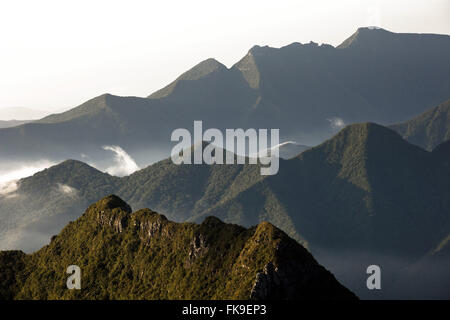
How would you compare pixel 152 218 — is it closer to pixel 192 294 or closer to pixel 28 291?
pixel 192 294

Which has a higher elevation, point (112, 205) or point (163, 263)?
point (112, 205)

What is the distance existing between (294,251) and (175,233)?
3512cm

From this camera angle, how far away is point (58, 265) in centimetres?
18250

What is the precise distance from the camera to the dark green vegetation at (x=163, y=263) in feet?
424

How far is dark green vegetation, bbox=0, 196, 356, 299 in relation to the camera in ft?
424

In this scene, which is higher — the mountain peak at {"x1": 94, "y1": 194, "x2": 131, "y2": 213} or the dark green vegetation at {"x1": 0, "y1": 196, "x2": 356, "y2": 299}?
the mountain peak at {"x1": 94, "y1": 194, "x2": 131, "y2": 213}

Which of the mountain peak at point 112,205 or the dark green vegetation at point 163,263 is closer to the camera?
the dark green vegetation at point 163,263

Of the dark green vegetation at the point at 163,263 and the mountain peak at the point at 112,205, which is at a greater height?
the mountain peak at the point at 112,205

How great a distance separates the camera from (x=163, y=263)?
158375 mm

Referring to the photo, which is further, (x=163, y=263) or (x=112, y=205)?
(x=112, y=205)

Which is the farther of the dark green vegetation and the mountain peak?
the mountain peak
